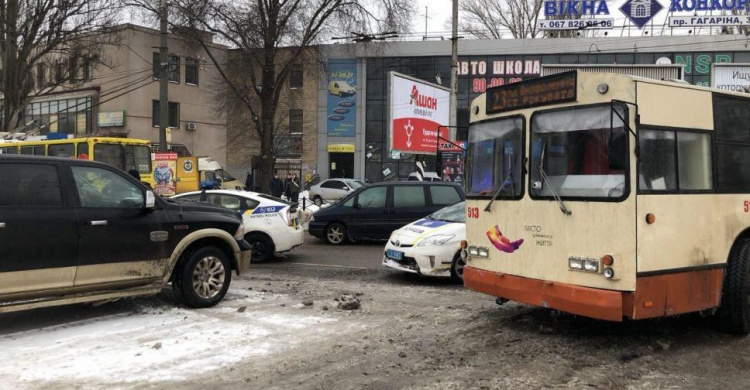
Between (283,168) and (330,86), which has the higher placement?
(330,86)

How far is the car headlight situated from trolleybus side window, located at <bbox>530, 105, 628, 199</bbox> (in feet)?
10.9

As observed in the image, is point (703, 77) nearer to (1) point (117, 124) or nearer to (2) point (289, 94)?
(2) point (289, 94)

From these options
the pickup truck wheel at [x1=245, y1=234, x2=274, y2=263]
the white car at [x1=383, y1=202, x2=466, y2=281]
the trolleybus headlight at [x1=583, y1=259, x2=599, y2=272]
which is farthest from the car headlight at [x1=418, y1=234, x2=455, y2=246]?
the trolleybus headlight at [x1=583, y1=259, x2=599, y2=272]

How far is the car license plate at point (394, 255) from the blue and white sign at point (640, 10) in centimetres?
3357

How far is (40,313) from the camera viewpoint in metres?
6.97

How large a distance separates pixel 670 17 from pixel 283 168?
2740 cm

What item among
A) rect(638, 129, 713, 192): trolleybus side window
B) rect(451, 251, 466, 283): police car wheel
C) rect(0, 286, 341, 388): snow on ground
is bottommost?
rect(0, 286, 341, 388): snow on ground

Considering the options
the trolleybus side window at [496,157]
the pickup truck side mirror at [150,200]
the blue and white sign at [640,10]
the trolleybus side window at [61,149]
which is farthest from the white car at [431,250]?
the blue and white sign at [640,10]

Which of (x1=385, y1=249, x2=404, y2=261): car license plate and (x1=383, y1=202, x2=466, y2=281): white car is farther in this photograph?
(x1=385, y1=249, x2=404, y2=261): car license plate

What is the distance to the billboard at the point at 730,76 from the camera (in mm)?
22703

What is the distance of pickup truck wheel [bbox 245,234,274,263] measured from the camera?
1149cm

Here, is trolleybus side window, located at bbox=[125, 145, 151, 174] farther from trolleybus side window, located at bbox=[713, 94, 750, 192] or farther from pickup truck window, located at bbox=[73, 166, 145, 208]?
trolleybus side window, located at bbox=[713, 94, 750, 192]

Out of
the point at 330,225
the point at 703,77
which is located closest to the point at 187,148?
the point at 330,225

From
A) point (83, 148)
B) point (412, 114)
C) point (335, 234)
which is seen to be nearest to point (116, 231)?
point (335, 234)
